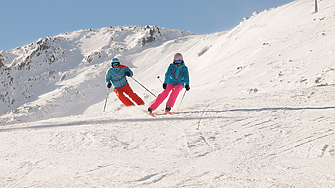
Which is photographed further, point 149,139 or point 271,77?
point 271,77

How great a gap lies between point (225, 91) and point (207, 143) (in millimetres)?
5296

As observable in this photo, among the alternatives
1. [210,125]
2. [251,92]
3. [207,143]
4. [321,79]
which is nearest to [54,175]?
[207,143]

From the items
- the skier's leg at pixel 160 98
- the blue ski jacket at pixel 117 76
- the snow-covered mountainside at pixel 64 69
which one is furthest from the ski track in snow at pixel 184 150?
the snow-covered mountainside at pixel 64 69

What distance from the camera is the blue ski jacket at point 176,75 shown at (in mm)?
7152

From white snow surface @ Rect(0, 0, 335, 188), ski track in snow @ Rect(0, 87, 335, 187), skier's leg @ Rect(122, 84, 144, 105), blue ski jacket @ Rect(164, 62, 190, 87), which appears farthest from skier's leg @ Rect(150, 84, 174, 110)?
skier's leg @ Rect(122, 84, 144, 105)

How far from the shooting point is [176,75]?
715cm

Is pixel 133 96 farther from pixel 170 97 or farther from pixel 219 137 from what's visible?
pixel 219 137

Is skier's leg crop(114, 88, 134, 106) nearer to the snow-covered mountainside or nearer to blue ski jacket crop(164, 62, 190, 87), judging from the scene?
blue ski jacket crop(164, 62, 190, 87)

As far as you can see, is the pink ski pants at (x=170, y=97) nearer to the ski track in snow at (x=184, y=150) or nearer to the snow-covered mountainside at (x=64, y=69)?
the ski track in snow at (x=184, y=150)

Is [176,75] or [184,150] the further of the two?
[176,75]

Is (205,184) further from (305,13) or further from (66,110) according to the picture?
(305,13)

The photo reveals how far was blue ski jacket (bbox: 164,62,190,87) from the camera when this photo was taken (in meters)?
7.15

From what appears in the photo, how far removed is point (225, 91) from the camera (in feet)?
29.9

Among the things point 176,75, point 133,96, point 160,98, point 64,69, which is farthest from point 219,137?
point 64,69
